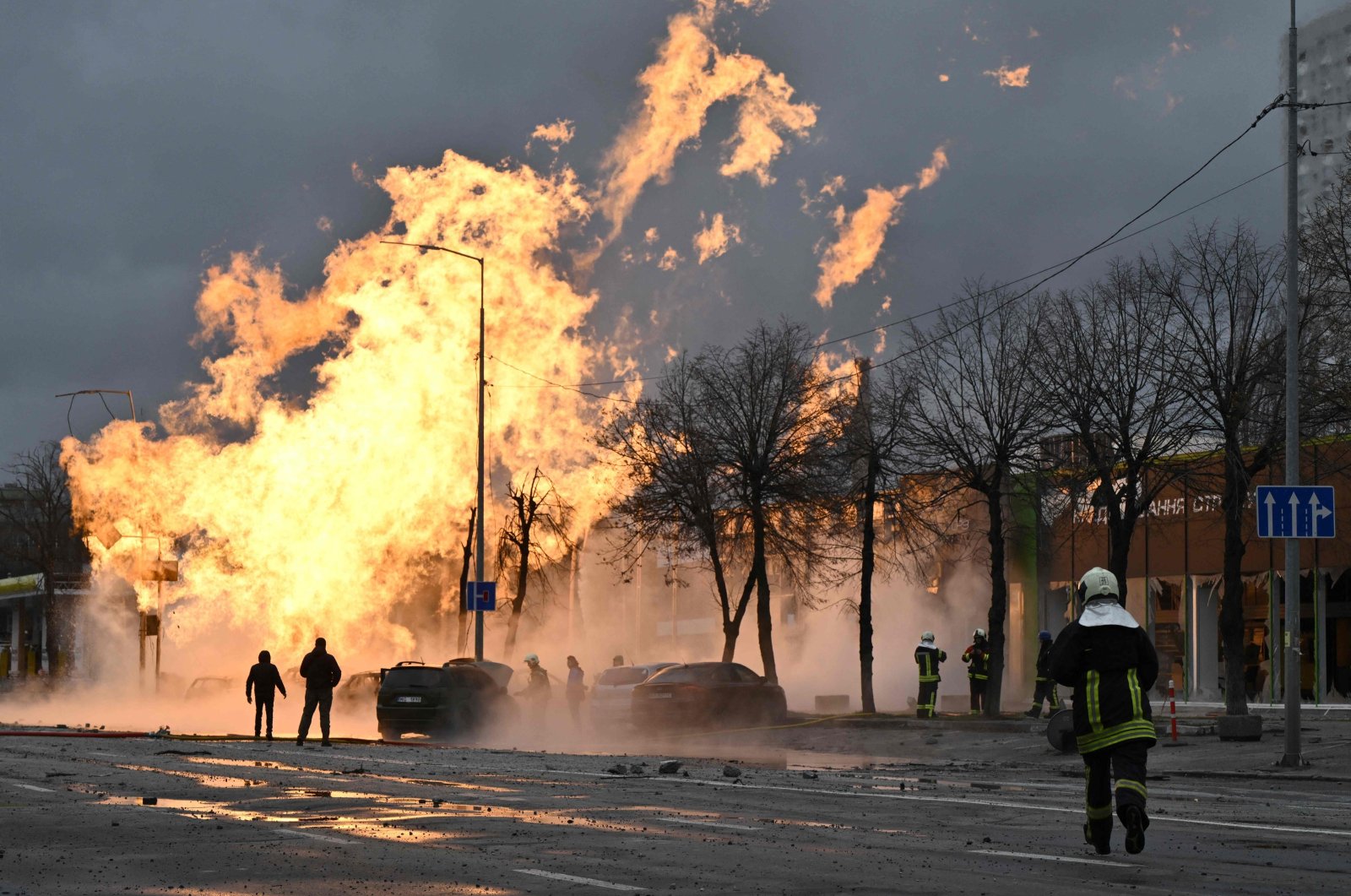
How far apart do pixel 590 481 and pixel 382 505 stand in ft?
25.2

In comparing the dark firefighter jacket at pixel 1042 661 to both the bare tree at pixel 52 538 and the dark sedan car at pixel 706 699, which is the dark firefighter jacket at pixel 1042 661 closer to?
the dark sedan car at pixel 706 699

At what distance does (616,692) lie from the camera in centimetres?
3434

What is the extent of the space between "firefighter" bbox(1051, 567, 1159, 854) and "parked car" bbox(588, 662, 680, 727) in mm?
24112

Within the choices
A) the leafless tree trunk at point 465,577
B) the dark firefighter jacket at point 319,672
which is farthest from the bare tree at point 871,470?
the leafless tree trunk at point 465,577

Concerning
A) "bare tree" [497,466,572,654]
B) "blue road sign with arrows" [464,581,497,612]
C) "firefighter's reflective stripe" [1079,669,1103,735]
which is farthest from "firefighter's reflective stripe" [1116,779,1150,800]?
"bare tree" [497,466,572,654]

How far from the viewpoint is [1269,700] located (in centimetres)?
3712

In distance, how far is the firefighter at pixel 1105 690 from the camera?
31.4ft

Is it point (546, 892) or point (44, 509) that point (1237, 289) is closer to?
point (546, 892)

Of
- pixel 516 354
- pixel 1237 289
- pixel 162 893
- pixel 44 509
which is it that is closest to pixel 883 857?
pixel 162 893

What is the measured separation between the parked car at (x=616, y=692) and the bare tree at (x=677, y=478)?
499 centimetres

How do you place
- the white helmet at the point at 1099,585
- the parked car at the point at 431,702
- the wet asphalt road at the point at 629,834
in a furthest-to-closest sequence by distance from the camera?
the parked car at the point at 431,702
the white helmet at the point at 1099,585
the wet asphalt road at the point at 629,834

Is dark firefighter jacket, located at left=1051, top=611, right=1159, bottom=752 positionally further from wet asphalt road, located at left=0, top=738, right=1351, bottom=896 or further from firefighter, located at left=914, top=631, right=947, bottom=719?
firefighter, located at left=914, top=631, right=947, bottom=719

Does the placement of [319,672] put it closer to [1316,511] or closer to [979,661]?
[979,661]

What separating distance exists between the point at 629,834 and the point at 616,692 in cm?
2316
